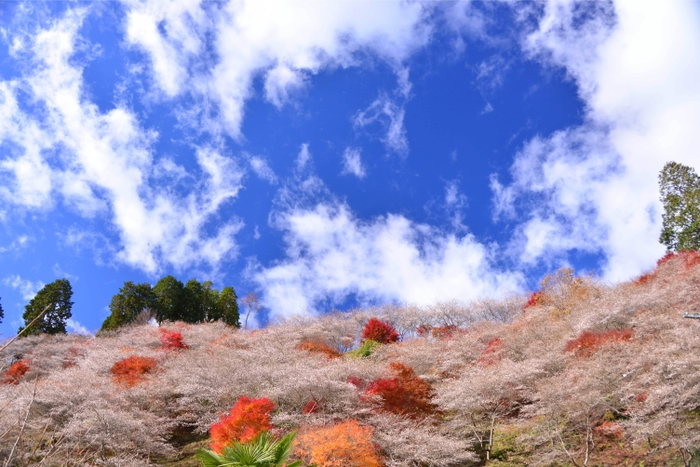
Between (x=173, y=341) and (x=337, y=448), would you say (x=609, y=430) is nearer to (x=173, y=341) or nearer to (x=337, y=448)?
(x=337, y=448)

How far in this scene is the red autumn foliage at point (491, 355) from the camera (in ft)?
84.4

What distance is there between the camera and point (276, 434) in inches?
723

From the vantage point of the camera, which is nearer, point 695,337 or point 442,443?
point 695,337

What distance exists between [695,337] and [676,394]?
233 centimetres

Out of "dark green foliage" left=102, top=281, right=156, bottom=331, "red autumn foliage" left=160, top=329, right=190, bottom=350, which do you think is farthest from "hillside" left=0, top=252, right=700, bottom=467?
"dark green foliage" left=102, top=281, right=156, bottom=331

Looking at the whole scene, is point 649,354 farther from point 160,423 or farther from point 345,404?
point 160,423

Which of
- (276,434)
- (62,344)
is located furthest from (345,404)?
(62,344)

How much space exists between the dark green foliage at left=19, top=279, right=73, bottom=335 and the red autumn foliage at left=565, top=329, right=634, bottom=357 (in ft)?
139

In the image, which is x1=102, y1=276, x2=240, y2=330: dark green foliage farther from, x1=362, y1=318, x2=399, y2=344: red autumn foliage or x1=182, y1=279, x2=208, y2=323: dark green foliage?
x1=362, y1=318, x2=399, y2=344: red autumn foliage

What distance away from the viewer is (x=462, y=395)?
2103 centimetres

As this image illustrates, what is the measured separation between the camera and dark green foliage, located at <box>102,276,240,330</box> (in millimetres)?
44000

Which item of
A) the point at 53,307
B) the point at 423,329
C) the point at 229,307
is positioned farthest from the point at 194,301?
the point at 423,329

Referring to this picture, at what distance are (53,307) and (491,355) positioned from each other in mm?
39040

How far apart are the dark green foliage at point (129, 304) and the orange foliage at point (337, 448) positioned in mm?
32880
